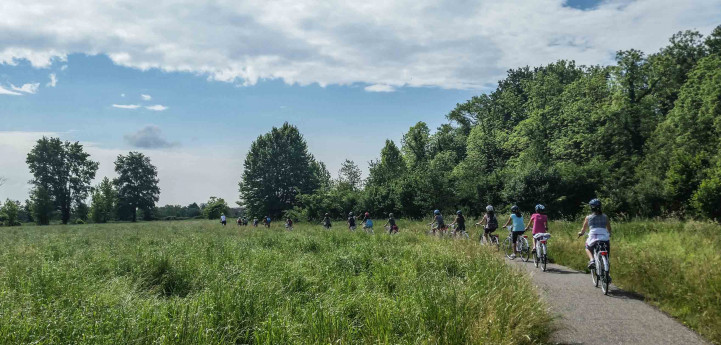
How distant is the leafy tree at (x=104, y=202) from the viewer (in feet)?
261

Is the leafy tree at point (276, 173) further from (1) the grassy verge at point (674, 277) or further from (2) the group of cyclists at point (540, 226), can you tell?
(1) the grassy verge at point (674, 277)

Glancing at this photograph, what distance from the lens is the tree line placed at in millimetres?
32500

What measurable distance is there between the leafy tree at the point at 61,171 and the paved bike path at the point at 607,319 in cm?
8618

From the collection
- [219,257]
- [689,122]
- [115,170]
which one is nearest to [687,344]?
[219,257]

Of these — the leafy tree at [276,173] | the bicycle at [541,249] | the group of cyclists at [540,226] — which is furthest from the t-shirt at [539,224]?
the leafy tree at [276,173]

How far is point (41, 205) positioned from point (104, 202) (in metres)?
14.7

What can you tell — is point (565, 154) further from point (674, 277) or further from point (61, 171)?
point (61, 171)

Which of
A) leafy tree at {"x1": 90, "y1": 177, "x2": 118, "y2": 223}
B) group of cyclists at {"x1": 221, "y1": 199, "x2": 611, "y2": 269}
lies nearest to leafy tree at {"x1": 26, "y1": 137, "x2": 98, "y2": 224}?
leafy tree at {"x1": 90, "y1": 177, "x2": 118, "y2": 223}

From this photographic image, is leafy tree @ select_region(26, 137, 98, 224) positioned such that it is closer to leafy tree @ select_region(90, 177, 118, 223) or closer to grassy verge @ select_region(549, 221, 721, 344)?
leafy tree @ select_region(90, 177, 118, 223)

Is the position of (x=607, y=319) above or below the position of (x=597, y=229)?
below

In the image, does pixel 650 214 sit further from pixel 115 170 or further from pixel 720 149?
pixel 115 170

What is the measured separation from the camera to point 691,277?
729 cm

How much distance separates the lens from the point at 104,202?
82.2m

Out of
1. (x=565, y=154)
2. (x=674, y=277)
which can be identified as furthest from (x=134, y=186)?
(x=674, y=277)
